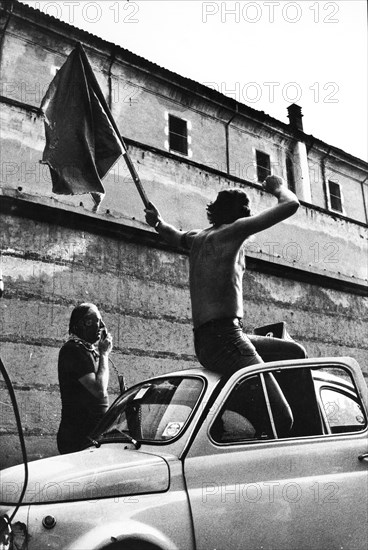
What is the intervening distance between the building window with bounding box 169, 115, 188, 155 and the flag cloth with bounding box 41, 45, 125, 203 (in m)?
6.71

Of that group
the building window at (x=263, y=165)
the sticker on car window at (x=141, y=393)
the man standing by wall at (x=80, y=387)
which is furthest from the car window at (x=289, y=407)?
the building window at (x=263, y=165)

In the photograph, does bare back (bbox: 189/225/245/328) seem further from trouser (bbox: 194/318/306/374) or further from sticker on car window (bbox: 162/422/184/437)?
sticker on car window (bbox: 162/422/184/437)

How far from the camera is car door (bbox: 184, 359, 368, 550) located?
3.19 metres

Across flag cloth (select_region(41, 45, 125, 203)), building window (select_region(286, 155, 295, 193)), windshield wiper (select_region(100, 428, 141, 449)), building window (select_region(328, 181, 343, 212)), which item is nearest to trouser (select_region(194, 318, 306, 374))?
windshield wiper (select_region(100, 428, 141, 449))

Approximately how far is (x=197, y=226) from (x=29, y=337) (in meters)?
4.33

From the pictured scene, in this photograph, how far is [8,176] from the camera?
859 cm

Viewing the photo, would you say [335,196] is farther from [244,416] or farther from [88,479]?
[88,479]

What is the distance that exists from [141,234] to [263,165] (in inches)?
247

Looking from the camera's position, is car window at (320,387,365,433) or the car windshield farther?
car window at (320,387,365,433)

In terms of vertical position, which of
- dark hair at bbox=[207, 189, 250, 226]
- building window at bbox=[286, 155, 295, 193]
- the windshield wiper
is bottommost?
the windshield wiper

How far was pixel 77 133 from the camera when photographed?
596 cm

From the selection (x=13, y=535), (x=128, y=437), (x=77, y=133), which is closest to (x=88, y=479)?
(x=13, y=535)

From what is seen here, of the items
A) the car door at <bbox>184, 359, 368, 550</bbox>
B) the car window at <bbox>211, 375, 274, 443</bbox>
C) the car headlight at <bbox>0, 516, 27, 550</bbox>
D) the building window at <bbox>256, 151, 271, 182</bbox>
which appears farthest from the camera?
the building window at <bbox>256, 151, 271, 182</bbox>

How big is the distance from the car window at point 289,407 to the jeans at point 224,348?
0.91 feet
